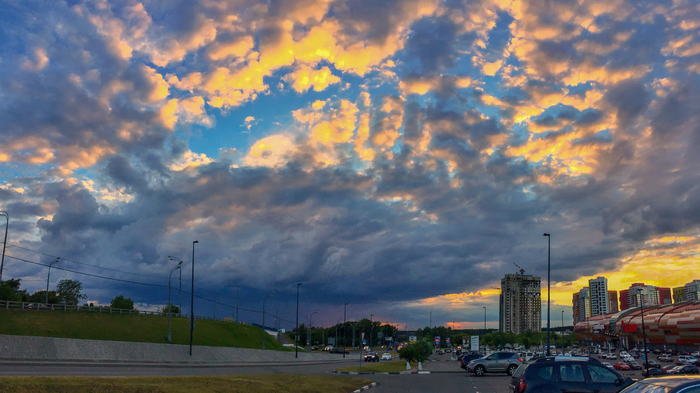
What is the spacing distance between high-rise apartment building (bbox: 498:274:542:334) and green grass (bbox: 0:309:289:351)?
408 ft

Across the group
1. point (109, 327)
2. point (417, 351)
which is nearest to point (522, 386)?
point (417, 351)

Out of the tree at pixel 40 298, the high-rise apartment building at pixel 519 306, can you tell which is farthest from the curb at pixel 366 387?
the high-rise apartment building at pixel 519 306

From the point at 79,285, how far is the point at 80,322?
70.9m

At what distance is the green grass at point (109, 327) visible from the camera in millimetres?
58500

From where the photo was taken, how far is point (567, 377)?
47.0 feet

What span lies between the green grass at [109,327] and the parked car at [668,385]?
212 feet

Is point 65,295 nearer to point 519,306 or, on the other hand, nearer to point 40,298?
point 40,298

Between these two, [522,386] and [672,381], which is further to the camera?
[522,386]

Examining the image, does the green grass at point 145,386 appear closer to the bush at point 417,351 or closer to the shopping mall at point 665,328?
the bush at point 417,351

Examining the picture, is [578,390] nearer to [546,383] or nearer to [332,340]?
[546,383]

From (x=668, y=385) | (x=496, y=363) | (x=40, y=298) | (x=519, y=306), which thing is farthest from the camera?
(x=519, y=306)

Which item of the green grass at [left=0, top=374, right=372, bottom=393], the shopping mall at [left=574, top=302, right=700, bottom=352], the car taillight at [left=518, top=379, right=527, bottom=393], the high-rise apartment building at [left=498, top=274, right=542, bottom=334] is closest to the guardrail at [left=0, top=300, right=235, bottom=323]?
the green grass at [left=0, top=374, right=372, bottom=393]

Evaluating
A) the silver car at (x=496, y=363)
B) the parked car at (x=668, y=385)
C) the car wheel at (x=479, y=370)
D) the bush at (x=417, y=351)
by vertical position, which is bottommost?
the bush at (x=417, y=351)

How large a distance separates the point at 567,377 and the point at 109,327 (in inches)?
2704
